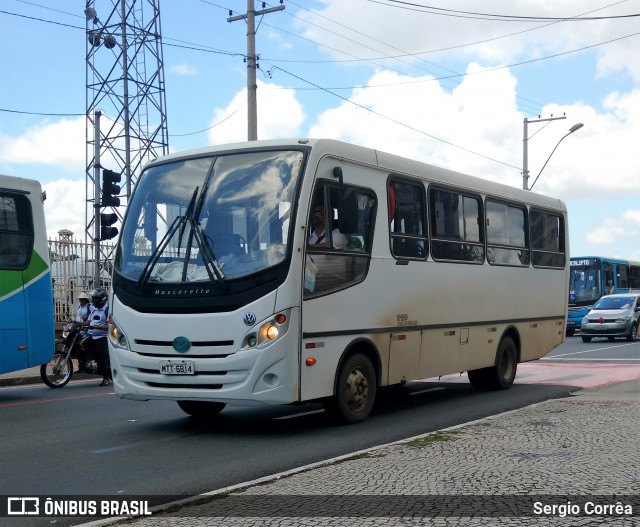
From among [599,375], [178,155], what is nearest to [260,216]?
[178,155]

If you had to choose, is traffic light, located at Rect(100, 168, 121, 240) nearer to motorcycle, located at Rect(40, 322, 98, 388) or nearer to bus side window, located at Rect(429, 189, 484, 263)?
motorcycle, located at Rect(40, 322, 98, 388)

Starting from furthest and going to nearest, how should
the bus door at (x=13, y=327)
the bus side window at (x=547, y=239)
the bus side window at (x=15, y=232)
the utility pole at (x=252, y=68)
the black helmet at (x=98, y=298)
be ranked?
the utility pole at (x=252, y=68)
the black helmet at (x=98, y=298)
the bus side window at (x=547, y=239)
the bus side window at (x=15, y=232)
the bus door at (x=13, y=327)

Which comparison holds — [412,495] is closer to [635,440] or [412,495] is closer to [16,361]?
[635,440]

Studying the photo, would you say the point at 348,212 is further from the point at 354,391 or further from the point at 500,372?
the point at 500,372

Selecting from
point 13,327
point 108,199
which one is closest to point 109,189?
point 108,199

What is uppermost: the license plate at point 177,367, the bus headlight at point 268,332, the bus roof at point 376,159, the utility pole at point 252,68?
the utility pole at point 252,68

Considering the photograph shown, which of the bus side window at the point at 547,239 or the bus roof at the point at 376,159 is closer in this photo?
the bus roof at the point at 376,159

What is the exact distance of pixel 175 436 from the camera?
10039 millimetres

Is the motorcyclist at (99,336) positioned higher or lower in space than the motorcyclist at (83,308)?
lower

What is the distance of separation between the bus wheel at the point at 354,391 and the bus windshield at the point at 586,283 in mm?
30856

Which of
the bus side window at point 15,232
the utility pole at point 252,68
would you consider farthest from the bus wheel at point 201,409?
the utility pole at point 252,68

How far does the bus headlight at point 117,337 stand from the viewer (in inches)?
400

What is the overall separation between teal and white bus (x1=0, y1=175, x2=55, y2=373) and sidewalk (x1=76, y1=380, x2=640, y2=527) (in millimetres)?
7010

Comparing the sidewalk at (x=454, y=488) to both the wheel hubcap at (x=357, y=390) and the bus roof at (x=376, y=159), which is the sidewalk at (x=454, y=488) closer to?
the wheel hubcap at (x=357, y=390)
